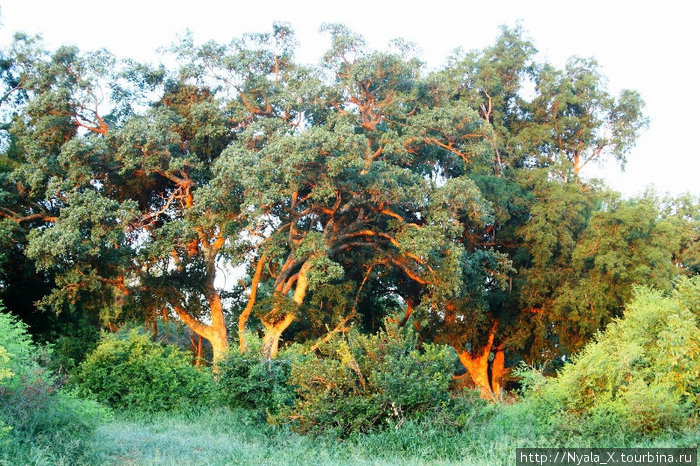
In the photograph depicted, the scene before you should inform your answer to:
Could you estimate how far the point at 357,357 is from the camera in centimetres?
970

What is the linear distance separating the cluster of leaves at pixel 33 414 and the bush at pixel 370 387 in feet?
9.68

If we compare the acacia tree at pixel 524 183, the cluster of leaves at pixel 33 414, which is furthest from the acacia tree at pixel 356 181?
the cluster of leaves at pixel 33 414

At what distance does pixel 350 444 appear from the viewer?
27.8 ft

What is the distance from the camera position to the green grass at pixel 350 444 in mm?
7695

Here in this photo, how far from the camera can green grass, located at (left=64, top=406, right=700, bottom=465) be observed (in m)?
7.70

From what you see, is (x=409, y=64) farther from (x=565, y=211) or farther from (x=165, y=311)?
(x=165, y=311)

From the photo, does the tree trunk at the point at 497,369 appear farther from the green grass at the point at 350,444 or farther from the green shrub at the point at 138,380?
the green grass at the point at 350,444

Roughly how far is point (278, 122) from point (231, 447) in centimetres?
1014

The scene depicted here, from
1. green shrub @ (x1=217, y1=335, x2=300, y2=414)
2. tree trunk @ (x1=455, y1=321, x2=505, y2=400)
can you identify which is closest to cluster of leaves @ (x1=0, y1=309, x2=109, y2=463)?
green shrub @ (x1=217, y1=335, x2=300, y2=414)

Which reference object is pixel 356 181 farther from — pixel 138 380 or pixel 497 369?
pixel 497 369

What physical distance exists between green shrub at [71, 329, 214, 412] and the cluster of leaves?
5.48 meters

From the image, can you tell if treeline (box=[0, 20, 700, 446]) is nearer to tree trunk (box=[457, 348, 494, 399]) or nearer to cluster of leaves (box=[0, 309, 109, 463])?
tree trunk (box=[457, 348, 494, 399])

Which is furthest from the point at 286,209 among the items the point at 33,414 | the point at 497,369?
the point at 497,369

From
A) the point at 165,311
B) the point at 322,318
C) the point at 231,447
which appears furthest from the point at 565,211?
the point at 231,447
